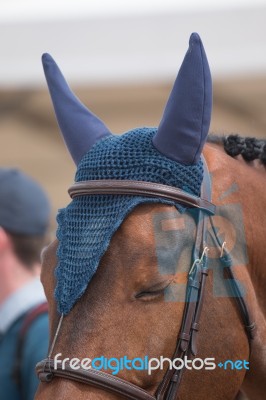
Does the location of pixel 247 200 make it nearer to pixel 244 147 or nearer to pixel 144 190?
pixel 244 147

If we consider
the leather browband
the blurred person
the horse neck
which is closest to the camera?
the leather browband

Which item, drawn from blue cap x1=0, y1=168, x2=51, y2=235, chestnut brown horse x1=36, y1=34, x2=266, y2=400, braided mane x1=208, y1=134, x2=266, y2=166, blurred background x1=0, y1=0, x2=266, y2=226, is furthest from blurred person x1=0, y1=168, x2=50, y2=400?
blurred background x1=0, y1=0, x2=266, y2=226

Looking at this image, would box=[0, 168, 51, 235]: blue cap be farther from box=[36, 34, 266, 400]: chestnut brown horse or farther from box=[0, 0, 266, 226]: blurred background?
box=[0, 0, 266, 226]: blurred background

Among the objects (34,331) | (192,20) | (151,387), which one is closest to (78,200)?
(151,387)

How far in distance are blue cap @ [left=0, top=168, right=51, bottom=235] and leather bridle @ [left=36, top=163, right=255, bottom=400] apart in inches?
50.5

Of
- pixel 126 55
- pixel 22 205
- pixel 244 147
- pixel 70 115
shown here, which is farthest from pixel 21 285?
pixel 126 55

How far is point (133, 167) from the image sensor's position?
7.06 ft

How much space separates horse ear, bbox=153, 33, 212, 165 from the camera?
2.04 meters

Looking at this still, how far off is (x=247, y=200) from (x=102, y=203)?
1.46 ft

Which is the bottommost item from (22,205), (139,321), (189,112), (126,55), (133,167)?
(22,205)

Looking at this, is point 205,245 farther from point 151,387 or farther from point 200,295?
point 151,387

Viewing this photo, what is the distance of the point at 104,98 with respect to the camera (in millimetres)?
5121

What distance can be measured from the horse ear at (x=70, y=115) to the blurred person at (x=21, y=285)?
91cm

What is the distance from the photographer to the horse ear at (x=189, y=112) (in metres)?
2.04
